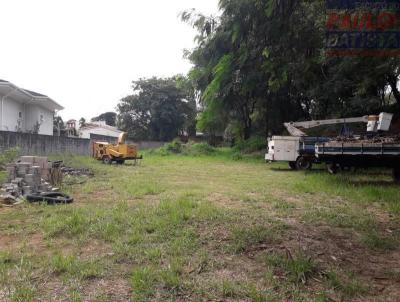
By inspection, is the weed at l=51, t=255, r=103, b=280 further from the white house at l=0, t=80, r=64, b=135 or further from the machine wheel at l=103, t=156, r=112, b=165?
the white house at l=0, t=80, r=64, b=135

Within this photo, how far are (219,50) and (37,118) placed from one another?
21.8 metres

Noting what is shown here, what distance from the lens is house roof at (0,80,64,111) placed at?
17675mm

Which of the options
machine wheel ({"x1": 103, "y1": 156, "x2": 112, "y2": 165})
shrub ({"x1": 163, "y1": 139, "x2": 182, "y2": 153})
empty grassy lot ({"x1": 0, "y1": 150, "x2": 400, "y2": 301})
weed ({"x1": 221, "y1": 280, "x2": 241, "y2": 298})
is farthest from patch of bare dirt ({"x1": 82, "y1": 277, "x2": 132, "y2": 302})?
shrub ({"x1": 163, "y1": 139, "x2": 182, "y2": 153})

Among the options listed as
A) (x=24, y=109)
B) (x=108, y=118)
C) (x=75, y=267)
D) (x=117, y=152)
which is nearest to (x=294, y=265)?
(x=75, y=267)

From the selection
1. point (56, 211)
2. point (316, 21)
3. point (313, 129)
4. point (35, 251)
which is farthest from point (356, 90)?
point (35, 251)

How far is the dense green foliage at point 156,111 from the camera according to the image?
44.1 meters

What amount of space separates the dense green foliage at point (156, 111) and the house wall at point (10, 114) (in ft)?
75.3

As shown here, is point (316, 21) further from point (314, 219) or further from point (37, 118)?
point (37, 118)

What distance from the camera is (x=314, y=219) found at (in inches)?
222

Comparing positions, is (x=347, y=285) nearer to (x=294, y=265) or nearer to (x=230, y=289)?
(x=294, y=265)

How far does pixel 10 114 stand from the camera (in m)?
20.0

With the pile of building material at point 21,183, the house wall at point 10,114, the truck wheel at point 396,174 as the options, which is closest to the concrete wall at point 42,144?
the house wall at point 10,114

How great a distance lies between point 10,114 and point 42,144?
4.02m

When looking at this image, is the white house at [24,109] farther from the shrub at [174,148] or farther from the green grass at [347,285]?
the green grass at [347,285]
